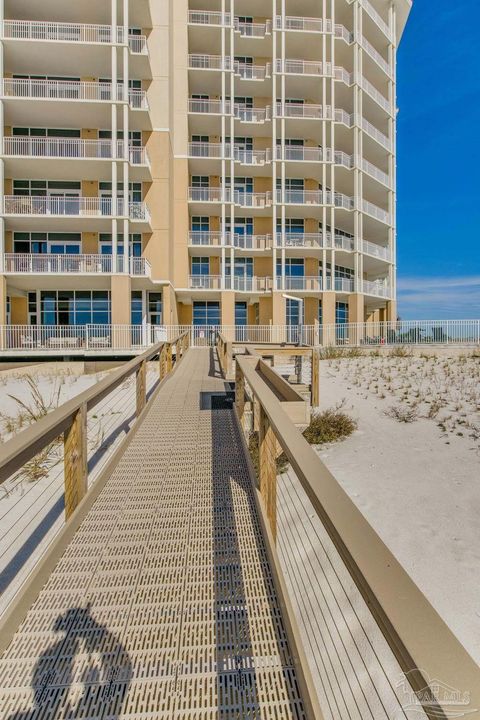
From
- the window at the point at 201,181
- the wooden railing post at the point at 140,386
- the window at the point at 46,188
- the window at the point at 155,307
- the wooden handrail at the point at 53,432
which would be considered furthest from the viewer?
the window at the point at 201,181

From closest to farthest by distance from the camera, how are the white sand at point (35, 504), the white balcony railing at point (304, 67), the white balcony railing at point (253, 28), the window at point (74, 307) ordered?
the white sand at point (35, 504)
the window at point (74, 307)
the white balcony railing at point (304, 67)
the white balcony railing at point (253, 28)

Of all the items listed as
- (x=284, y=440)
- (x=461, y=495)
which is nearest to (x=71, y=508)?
(x=284, y=440)

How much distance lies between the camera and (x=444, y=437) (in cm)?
814

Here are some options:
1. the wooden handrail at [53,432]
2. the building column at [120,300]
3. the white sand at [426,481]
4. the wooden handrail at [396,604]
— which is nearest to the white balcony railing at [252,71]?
the building column at [120,300]

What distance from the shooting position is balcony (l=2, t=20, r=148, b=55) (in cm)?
2175

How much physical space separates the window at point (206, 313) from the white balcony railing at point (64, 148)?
10.4 meters

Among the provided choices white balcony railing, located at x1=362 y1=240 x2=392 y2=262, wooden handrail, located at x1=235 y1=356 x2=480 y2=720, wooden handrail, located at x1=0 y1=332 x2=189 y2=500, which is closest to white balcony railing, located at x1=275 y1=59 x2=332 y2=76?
white balcony railing, located at x1=362 y1=240 x2=392 y2=262

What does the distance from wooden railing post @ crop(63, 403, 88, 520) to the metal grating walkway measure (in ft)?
0.76

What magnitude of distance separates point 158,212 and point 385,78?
23414 millimetres

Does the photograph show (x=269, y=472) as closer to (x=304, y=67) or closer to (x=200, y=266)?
(x=200, y=266)

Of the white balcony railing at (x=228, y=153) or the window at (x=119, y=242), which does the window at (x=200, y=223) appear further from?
the window at (x=119, y=242)

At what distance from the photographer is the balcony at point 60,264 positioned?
852 inches

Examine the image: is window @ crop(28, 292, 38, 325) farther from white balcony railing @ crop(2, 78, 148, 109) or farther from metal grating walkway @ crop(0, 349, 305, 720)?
metal grating walkway @ crop(0, 349, 305, 720)

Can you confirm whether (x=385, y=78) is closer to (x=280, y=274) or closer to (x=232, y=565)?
(x=280, y=274)
